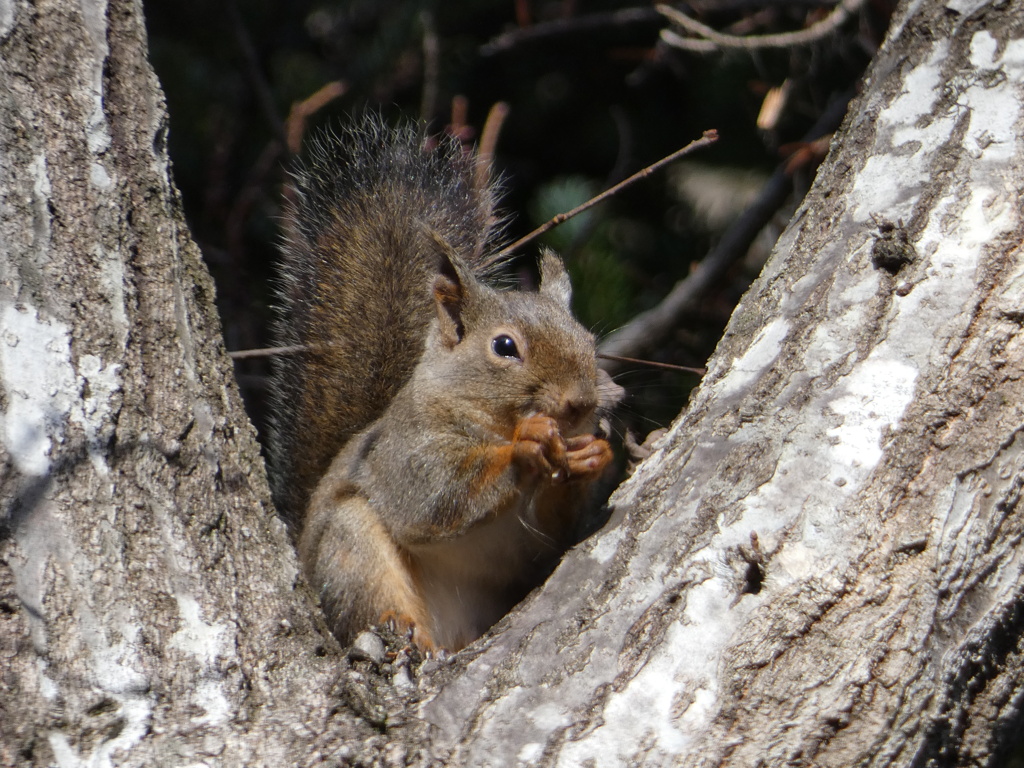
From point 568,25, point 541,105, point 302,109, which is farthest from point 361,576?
point 541,105

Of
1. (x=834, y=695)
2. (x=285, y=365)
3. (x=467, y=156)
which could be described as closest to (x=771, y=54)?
(x=467, y=156)

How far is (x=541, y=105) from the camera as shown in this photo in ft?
12.8

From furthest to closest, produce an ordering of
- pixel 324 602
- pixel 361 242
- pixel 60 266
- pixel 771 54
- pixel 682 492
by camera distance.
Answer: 1. pixel 771 54
2. pixel 361 242
3. pixel 324 602
4. pixel 682 492
5. pixel 60 266

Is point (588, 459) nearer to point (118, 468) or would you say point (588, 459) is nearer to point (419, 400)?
point (419, 400)

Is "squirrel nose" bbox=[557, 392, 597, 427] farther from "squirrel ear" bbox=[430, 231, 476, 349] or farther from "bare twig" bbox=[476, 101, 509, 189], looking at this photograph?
"bare twig" bbox=[476, 101, 509, 189]

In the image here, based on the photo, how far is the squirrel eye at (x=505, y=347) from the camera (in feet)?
7.43

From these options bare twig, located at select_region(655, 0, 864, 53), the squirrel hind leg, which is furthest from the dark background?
the squirrel hind leg

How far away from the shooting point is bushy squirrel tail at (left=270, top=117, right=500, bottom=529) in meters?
2.66

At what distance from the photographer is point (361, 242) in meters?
2.70

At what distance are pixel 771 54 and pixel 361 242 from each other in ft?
5.35

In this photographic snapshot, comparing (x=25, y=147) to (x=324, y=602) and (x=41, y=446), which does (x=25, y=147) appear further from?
(x=324, y=602)

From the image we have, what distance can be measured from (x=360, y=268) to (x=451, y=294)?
0.38 metres

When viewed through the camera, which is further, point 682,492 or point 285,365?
point 285,365

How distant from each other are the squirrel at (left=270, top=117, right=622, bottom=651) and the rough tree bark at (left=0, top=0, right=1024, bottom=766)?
0.48m
